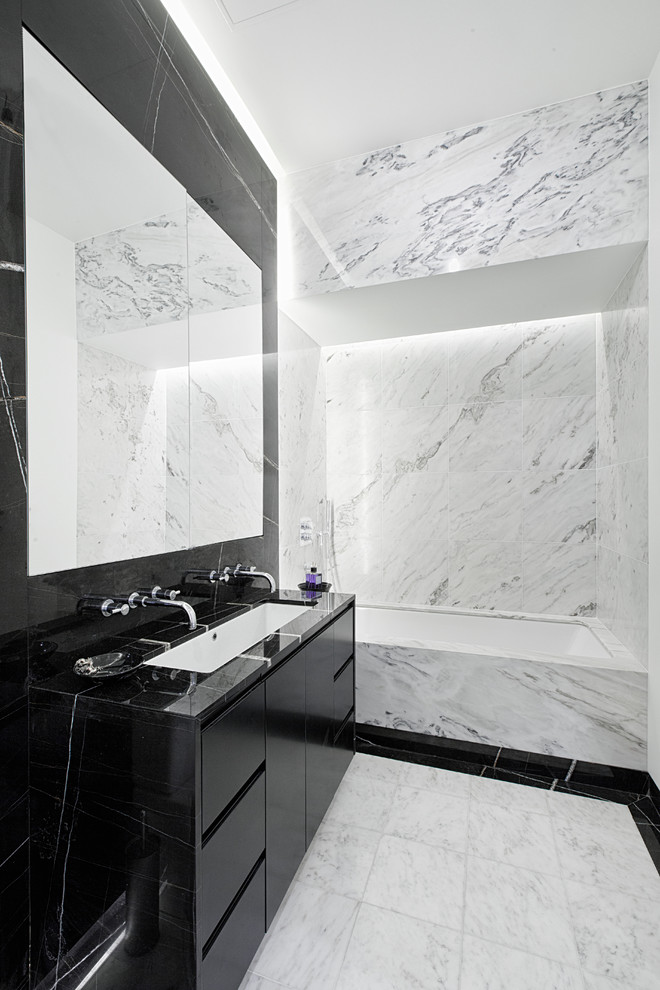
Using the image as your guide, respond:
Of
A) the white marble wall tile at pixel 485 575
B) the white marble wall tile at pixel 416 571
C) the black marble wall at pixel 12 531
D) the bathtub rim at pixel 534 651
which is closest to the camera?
the black marble wall at pixel 12 531

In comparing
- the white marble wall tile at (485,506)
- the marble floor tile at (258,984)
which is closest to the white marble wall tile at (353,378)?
the white marble wall tile at (485,506)

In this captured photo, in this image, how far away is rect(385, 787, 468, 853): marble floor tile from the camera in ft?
6.17

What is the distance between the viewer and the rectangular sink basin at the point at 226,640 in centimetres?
147

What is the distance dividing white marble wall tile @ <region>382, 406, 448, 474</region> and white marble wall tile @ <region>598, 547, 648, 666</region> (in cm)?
112

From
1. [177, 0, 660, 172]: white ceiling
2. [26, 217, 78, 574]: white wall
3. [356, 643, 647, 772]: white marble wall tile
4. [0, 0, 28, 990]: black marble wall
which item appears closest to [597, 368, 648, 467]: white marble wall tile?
[356, 643, 647, 772]: white marble wall tile

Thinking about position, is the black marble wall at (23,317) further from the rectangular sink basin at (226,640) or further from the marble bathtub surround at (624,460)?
the marble bathtub surround at (624,460)

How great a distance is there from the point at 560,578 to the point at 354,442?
160 cm

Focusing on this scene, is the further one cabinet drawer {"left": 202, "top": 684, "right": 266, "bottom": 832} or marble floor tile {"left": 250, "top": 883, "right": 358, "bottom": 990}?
marble floor tile {"left": 250, "top": 883, "right": 358, "bottom": 990}

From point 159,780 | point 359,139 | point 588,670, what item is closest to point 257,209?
point 359,139

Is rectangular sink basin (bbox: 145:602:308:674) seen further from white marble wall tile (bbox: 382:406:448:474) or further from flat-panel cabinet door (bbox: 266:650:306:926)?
white marble wall tile (bbox: 382:406:448:474)

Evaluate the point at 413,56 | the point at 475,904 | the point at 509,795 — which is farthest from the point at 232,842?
the point at 413,56

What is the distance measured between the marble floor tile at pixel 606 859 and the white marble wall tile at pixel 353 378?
8.38 feet

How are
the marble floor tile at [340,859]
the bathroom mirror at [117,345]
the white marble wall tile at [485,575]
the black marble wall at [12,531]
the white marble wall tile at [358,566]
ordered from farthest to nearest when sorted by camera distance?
the white marble wall tile at [358,566] → the white marble wall tile at [485,575] → the marble floor tile at [340,859] → the bathroom mirror at [117,345] → the black marble wall at [12,531]

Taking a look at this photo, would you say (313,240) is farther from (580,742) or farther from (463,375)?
(580,742)
